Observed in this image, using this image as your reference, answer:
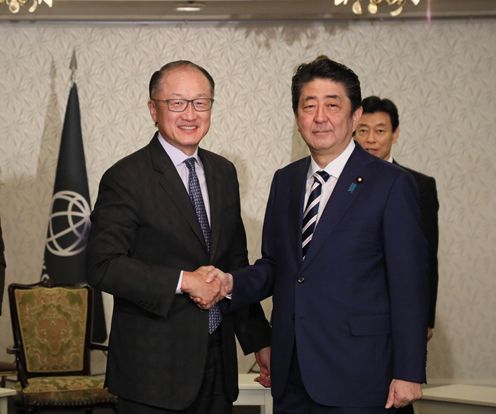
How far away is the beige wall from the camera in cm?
749

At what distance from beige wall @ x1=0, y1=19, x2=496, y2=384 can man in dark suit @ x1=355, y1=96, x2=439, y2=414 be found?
217 centimetres

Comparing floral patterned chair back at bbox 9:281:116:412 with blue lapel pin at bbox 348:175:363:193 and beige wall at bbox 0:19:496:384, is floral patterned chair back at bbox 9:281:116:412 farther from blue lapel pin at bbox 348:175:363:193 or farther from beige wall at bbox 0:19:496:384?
blue lapel pin at bbox 348:175:363:193

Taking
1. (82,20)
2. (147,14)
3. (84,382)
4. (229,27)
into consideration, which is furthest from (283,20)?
(84,382)

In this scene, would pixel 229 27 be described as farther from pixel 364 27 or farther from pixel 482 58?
pixel 482 58

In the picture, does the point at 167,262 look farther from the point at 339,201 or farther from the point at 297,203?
the point at 339,201

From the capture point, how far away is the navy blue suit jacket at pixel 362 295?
315 centimetres

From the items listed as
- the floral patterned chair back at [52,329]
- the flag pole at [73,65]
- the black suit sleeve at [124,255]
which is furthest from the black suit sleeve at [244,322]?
the flag pole at [73,65]

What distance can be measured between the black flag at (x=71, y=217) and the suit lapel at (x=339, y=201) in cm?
406

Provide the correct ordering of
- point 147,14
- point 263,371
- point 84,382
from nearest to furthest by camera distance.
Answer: point 263,371, point 84,382, point 147,14

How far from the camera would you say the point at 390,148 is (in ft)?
17.5

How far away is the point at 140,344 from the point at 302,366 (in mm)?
560

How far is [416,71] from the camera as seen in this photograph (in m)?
7.61

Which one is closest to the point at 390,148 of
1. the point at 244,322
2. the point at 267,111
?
the point at 244,322

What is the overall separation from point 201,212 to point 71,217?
3.88 metres
